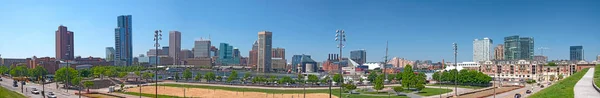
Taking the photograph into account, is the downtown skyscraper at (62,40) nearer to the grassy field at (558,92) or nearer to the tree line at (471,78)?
the tree line at (471,78)

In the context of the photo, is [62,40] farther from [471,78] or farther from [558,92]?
[558,92]

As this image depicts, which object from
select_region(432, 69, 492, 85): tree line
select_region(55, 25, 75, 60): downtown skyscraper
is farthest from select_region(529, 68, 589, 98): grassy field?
select_region(55, 25, 75, 60): downtown skyscraper

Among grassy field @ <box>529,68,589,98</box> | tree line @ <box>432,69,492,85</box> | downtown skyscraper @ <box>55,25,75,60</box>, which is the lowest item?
tree line @ <box>432,69,492,85</box>

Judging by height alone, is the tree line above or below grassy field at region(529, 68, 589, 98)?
below

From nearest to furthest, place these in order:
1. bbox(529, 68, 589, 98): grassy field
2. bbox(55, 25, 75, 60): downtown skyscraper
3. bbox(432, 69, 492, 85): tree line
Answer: bbox(529, 68, 589, 98): grassy field < bbox(432, 69, 492, 85): tree line < bbox(55, 25, 75, 60): downtown skyscraper

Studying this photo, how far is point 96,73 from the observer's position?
95188mm

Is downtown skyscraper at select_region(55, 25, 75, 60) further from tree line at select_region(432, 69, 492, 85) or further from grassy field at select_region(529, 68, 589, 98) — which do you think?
grassy field at select_region(529, 68, 589, 98)

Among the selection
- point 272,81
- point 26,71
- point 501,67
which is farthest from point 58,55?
point 501,67

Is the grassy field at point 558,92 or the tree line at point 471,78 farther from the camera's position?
the tree line at point 471,78

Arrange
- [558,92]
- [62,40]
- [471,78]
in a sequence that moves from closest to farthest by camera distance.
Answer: [558,92], [471,78], [62,40]

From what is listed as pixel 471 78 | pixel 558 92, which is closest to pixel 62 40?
pixel 471 78

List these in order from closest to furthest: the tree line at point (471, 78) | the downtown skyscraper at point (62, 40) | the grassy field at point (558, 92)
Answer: the grassy field at point (558, 92)
the tree line at point (471, 78)
the downtown skyscraper at point (62, 40)

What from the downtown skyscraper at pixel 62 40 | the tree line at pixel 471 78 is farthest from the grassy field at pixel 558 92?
the downtown skyscraper at pixel 62 40

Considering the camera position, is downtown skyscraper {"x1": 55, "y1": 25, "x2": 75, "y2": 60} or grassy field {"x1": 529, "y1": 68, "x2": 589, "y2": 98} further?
downtown skyscraper {"x1": 55, "y1": 25, "x2": 75, "y2": 60}
